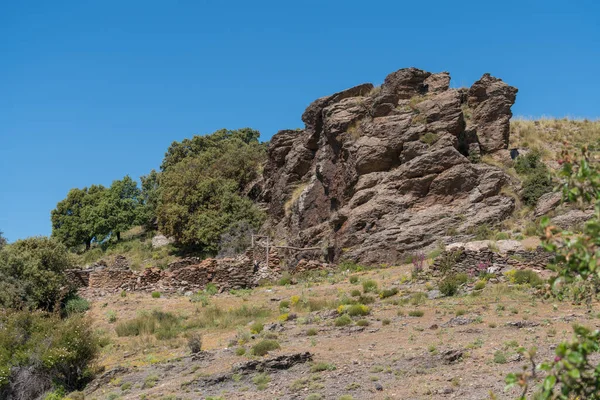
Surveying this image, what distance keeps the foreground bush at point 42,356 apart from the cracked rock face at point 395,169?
1392 centimetres

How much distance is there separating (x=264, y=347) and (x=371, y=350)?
106 inches

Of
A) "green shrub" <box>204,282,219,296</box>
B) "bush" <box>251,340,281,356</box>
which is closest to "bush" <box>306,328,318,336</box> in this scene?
"bush" <box>251,340,281,356</box>

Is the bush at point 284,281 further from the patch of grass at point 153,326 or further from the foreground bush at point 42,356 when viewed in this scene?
the foreground bush at point 42,356

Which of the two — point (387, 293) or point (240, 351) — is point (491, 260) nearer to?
point (387, 293)

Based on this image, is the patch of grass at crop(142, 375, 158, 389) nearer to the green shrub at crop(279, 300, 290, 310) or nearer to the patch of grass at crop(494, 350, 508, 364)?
the green shrub at crop(279, 300, 290, 310)

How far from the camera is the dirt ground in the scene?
12.0m

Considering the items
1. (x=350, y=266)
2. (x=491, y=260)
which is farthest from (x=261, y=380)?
(x=350, y=266)

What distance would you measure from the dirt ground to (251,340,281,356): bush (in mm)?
199

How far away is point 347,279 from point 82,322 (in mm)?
11214

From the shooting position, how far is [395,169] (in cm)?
2989

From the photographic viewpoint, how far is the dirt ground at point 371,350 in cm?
1198

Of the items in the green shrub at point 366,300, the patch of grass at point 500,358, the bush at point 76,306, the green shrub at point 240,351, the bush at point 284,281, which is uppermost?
the bush at point 76,306

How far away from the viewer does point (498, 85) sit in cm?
3494

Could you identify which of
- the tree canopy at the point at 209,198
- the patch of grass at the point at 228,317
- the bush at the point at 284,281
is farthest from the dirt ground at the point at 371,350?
the tree canopy at the point at 209,198
